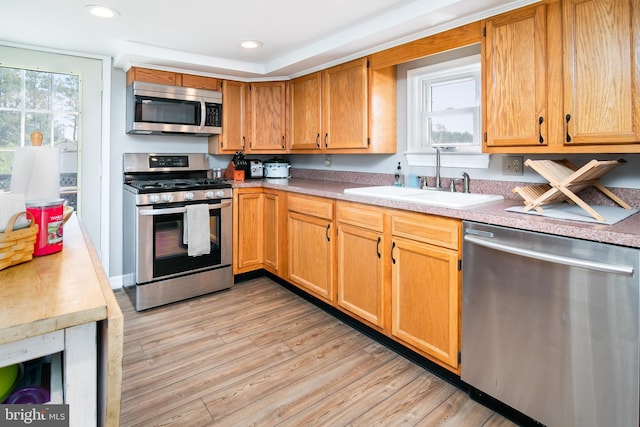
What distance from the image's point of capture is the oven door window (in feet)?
10.1

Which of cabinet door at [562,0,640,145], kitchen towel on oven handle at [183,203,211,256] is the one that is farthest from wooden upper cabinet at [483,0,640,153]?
kitchen towel on oven handle at [183,203,211,256]

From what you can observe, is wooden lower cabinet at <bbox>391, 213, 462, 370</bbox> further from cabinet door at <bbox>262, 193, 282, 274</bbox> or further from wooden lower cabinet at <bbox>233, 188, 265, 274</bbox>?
wooden lower cabinet at <bbox>233, 188, 265, 274</bbox>

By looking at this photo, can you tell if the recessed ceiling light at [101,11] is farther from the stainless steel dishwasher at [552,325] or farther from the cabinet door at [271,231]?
the stainless steel dishwasher at [552,325]

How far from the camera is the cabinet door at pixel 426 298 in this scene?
2.00 m

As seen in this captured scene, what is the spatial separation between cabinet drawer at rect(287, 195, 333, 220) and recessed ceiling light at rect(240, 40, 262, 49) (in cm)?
126

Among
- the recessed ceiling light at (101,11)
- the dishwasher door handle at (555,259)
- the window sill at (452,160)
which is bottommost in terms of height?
the dishwasher door handle at (555,259)

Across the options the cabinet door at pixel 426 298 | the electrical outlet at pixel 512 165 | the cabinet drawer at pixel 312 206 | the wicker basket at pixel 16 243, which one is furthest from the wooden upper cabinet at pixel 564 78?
the wicker basket at pixel 16 243

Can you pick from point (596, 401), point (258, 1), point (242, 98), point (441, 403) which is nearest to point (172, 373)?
point (441, 403)

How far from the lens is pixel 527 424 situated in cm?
173

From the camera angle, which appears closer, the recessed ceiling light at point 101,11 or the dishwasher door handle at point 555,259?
the dishwasher door handle at point 555,259

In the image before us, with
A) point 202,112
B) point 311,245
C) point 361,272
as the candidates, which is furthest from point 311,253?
point 202,112

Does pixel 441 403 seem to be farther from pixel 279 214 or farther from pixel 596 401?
pixel 279 214

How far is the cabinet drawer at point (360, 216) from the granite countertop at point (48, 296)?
1.65 metres

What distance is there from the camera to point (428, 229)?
208 cm
